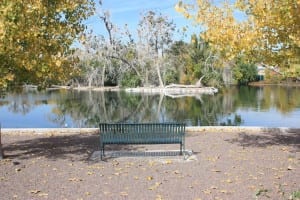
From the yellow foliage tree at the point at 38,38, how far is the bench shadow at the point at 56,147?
5.47ft

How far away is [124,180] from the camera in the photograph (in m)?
7.42

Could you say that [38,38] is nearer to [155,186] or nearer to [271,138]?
[155,186]

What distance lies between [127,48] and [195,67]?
1030 cm

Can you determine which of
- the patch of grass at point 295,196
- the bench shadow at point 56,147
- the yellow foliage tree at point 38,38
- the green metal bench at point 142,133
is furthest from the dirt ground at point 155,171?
the yellow foliage tree at point 38,38

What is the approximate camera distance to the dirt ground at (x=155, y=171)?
6.61 m

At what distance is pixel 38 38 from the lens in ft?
27.5

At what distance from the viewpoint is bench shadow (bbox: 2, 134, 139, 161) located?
967 centimetres

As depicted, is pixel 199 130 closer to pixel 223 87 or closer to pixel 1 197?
pixel 1 197

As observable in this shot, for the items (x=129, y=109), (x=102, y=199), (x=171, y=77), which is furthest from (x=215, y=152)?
(x=171, y=77)

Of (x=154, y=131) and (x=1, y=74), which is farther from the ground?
(x=1, y=74)

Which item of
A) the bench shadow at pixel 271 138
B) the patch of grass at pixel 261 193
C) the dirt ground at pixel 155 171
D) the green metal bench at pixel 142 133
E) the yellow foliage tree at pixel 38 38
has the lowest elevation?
the patch of grass at pixel 261 193

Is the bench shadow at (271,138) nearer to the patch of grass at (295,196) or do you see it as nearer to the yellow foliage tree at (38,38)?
the patch of grass at (295,196)

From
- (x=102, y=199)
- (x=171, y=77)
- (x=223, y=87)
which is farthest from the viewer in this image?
(x=223, y=87)

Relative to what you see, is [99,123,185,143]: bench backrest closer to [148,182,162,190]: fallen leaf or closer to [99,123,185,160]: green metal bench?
[99,123,185,160]: green metal bench
